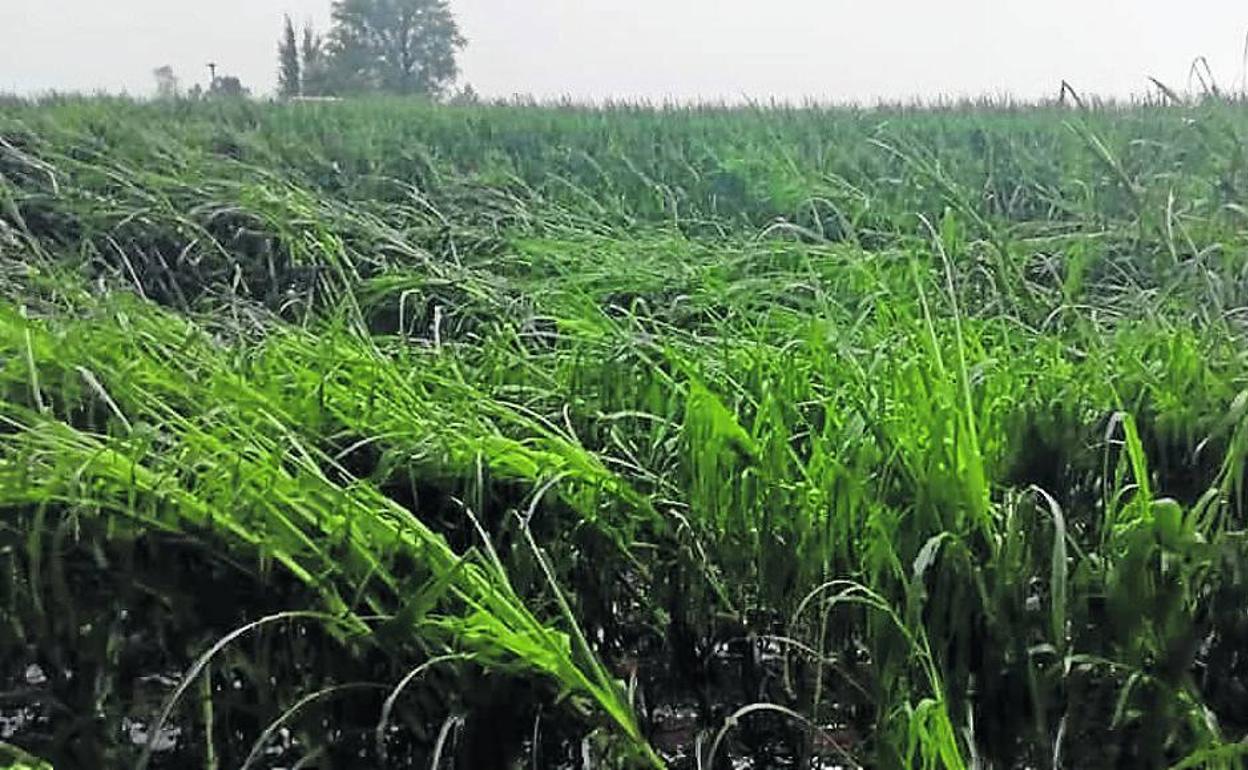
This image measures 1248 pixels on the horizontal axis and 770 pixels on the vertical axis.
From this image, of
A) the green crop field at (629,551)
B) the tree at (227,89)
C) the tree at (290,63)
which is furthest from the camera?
the tree at (290,63)

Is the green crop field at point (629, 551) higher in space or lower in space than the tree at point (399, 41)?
lower

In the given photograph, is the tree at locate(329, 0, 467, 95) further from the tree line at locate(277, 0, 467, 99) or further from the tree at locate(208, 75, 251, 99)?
the tree at locate(208, 75, 251, 99)

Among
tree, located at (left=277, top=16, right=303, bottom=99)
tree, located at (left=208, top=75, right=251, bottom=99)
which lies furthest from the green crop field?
tree, located at (left=277, top=16, right=303, bottom=99)

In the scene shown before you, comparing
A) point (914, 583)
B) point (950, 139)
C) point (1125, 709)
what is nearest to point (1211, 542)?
point (1125, 709)

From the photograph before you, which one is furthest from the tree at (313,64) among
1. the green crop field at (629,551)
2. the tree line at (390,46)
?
the green crop field at (629,551)

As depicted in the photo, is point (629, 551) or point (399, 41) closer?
point (629, 551)

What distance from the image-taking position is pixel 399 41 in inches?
1163

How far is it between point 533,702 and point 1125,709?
428 millimetres

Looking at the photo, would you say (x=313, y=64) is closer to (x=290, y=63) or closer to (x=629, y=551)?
(x=290, y=63)

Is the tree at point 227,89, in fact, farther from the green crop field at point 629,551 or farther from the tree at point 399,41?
the tree at point 399,41

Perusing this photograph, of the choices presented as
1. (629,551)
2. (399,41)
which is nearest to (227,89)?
(629,551)

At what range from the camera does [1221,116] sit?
3.36 metres

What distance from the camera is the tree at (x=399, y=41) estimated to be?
95.8ft

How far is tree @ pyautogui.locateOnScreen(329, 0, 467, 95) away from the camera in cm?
2920
